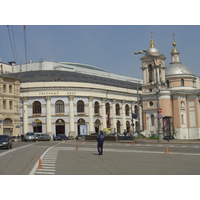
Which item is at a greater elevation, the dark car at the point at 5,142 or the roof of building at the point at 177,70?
the roof of building at the point at 177,70

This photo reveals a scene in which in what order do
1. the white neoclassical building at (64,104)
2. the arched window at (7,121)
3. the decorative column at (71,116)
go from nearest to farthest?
the arched window at (7,121)
the decorative column at (71,116)
the white neoclassical building at (64,104)

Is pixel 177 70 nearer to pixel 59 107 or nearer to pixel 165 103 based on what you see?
pixel 165 103

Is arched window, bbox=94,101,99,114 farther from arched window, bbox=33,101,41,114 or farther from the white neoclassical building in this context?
arched window, bbox=33,101,41,114

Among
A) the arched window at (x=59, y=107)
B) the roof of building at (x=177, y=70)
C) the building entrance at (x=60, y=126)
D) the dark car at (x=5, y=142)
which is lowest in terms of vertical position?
the dark car at (x=5, y=142)

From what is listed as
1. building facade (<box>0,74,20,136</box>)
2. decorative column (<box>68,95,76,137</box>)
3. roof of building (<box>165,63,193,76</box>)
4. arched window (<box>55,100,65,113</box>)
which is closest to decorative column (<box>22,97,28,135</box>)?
building facade (<box>0,74,20,136</box>)

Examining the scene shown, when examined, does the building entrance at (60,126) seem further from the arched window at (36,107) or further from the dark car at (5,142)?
the dark car at (5,142)

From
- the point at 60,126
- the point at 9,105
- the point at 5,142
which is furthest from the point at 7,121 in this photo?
the point at 5,142

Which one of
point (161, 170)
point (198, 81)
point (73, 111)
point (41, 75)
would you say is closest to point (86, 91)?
point (73, 111)

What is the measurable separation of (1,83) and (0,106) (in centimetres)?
467

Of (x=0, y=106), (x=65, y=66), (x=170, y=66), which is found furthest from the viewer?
(x=65, y=66)

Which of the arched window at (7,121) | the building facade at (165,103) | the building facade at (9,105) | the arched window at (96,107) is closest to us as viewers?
the building facade at (165,103)

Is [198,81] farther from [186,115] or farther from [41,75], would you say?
[41,75]

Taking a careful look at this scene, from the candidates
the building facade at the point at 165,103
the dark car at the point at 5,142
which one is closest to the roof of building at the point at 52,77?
the building facade at the point at 165,103
